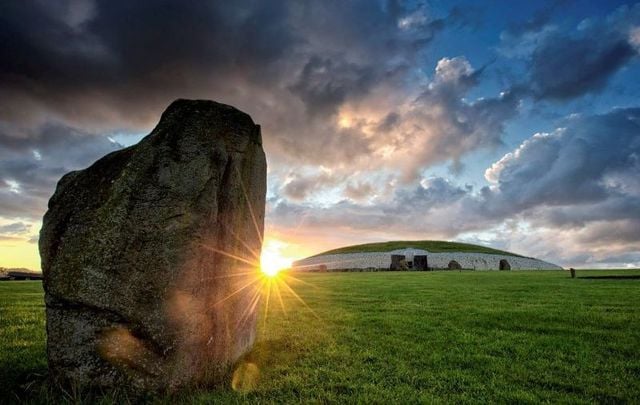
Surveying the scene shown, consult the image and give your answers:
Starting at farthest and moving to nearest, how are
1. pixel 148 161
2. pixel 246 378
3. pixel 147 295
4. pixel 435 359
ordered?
pixel 435 359
pixel 246 378
pixel 148 161
pixel 147 295

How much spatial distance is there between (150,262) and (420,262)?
75630 millimetres

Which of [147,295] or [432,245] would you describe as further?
[432,245]

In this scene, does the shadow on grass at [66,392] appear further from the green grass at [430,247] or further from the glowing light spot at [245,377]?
the green grass at [430,247]

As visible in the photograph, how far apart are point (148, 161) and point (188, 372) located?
10.5 feet

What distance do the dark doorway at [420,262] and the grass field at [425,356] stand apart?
62.3 m

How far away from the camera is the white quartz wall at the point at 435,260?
80188 millimetres

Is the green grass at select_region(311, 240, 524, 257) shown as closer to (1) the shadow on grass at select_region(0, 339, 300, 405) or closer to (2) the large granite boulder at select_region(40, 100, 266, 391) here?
(2) the large granite boulder at select_region(40, 100, 266, 391)

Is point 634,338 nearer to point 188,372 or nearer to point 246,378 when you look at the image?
point 246,378

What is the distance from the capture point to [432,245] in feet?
328

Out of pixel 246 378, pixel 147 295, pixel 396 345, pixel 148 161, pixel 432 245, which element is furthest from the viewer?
pixel 432 245

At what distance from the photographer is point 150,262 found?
5.50m

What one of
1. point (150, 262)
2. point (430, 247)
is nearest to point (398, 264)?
point (430, 247)

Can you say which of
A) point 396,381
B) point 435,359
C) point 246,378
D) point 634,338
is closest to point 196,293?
point 246,378

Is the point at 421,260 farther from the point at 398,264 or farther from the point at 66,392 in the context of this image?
the point at 66,392
